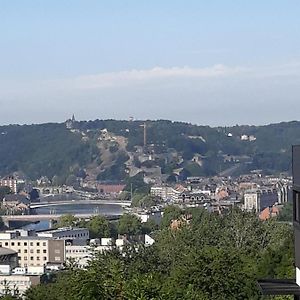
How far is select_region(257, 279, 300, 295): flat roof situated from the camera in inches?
400

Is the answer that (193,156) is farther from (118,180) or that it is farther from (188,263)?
(188,263)

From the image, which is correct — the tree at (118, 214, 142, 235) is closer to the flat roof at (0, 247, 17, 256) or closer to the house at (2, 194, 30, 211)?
the flat roof at (0, 247, 17, 256)

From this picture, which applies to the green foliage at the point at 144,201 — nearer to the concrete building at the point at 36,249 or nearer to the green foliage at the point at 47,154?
the concrete building at the point at 36,249

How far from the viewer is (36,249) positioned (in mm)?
68938

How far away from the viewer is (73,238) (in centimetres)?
6912

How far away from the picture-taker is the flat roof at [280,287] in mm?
10161

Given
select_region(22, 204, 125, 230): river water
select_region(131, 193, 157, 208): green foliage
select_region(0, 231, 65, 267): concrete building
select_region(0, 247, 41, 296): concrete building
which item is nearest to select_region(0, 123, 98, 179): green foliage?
select_region(22, 204, 125, 230): river water

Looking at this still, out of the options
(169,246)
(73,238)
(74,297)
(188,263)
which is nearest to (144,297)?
(74,297)

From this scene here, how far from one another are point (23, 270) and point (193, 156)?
427 ft

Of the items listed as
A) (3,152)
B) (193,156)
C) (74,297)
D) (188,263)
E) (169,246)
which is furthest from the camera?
(3,152)

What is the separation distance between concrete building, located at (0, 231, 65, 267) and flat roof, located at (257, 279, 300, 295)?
56533mm

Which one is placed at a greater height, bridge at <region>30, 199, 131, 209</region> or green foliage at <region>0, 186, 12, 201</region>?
green foliage at <region>0, 186, 12, 201</region>

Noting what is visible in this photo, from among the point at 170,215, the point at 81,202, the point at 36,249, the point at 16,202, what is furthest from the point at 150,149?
the point at 36,249

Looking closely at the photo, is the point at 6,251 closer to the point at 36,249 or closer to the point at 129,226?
the point at 36,249
